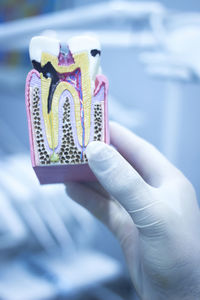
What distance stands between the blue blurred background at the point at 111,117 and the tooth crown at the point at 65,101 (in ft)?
0.86

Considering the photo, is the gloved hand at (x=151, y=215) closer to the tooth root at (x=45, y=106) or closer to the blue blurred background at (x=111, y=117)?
the tooth root at (x=45, y=106)

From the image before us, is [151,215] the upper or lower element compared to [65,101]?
lower

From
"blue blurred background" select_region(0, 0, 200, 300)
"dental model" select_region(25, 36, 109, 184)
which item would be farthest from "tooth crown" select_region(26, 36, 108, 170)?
"blue blurred background" select_region(0, 0, 200, 300)

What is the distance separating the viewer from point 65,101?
1.60 feet

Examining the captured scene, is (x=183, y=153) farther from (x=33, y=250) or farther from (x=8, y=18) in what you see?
(x=8, y=18)

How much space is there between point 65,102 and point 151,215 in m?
0.20

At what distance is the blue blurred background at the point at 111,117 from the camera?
774 millimetres

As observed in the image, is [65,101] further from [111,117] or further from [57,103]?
[111,117]

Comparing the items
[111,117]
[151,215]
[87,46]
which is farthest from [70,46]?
[111,117]

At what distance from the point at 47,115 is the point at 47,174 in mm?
93

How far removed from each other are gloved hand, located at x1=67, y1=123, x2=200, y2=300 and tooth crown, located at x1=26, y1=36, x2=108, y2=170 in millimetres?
37

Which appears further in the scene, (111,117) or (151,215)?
(111,117)

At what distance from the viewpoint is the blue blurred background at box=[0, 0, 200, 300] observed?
774 millimetres

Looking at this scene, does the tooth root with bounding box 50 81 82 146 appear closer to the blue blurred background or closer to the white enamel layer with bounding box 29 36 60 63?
the white enamel layer with bounding box 29 36 60 63
